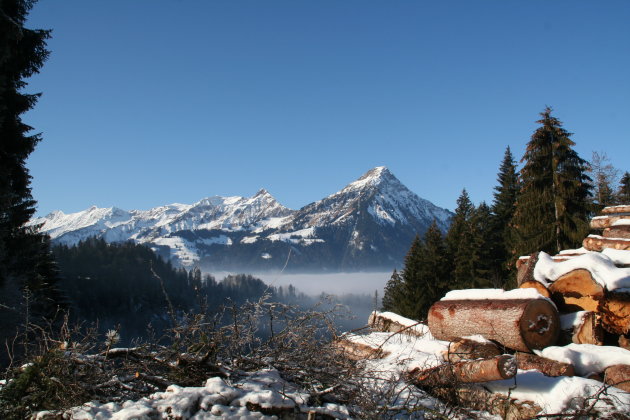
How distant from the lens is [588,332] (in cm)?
782

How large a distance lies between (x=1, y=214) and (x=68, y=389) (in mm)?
9931

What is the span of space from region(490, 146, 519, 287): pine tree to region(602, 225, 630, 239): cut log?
15.4 meters

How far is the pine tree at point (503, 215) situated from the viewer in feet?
93.0

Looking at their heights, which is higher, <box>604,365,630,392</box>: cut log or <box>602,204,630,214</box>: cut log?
<box>602,204,630,214</box>: cut log

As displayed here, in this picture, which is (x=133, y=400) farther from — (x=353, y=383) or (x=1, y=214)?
(x=1, y=214)

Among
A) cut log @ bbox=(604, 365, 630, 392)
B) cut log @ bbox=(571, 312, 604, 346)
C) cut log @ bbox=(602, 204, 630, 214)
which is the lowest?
cut log @ bbox=(604, 365, 630, 392)

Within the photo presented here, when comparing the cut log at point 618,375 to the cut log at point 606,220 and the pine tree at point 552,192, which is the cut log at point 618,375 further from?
the pine tree at point 552,192

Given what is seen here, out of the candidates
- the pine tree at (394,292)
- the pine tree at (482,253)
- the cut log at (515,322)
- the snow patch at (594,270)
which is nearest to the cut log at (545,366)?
the cut log at (515,322)

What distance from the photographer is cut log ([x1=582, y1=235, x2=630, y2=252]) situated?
1049cm

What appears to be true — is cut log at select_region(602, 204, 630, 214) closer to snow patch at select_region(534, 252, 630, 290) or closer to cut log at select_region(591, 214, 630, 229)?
cut log at select_region(591, 214, 630, 229)

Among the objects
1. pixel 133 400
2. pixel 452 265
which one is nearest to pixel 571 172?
pixel 452 265

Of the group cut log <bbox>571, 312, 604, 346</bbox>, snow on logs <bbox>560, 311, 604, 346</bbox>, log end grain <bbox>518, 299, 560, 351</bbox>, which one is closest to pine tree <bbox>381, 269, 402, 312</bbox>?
snow on logs <bbox>560, 311, 604, 346</bbox>

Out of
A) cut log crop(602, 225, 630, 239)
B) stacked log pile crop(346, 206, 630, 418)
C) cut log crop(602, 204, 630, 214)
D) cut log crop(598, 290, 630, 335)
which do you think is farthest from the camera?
cut log crop(602, 204, 630, 214)

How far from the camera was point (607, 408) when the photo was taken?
4.89 meters
